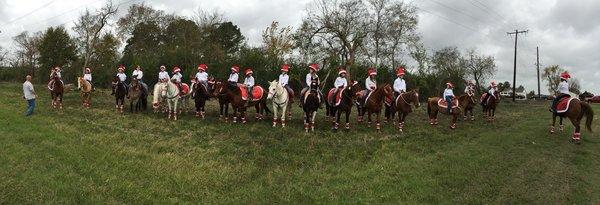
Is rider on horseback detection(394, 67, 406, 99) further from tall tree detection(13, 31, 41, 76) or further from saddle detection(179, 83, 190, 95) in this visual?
tall tree detection(13, 31, 41, 76)

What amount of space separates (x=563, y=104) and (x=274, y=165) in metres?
11.7

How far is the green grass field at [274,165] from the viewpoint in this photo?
10602mm

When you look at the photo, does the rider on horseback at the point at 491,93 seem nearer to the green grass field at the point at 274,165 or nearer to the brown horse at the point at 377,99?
the green grass field at the point at 274,165

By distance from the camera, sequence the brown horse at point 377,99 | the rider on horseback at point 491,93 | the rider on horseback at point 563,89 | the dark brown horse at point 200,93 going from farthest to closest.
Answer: the rider on horseback at point 491,93 < the dark brown horse at point 200,93 < the brown horse at point 377,99 < the rider on horseback at point 563,89

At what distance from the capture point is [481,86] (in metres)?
71.6

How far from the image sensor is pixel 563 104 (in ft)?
57.0

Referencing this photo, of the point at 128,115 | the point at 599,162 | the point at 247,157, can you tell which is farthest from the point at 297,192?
the point at 128,115

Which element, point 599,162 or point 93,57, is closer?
point 599,162

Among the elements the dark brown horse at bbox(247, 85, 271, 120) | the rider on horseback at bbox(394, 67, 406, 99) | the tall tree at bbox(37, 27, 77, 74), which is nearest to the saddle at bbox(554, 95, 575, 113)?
the rider on horseback at bbox(394, 67, 406, 99)

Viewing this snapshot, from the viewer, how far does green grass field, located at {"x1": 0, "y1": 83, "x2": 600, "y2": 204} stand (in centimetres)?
1060

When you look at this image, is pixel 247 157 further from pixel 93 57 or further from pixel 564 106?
pixel 93 57

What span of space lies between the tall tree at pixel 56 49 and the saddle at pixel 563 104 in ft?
165

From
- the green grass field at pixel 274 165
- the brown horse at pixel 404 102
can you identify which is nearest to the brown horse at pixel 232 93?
the green grass field at pixel 274 165

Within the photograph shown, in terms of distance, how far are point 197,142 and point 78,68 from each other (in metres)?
40.3
